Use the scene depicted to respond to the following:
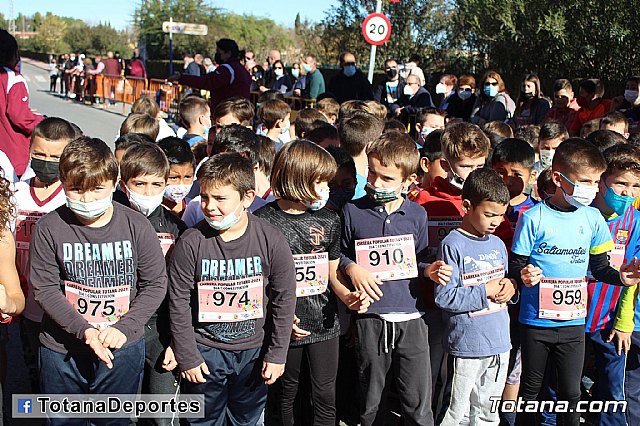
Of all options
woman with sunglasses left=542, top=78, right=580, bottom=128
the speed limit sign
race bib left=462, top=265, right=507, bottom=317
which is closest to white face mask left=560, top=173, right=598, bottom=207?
race bib left=462, top=265, right=507, bottom=317

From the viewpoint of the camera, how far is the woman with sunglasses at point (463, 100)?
34.0 ft

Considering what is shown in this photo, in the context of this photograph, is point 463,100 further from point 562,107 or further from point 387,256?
point 387,256

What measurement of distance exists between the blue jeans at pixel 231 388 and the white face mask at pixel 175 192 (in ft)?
3.88

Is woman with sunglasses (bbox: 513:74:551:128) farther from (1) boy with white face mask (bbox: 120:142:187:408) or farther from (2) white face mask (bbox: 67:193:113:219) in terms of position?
(2) white face mask (bbox: 67:193:113:219)

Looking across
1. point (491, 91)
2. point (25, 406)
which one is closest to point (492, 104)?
point (491, 91)

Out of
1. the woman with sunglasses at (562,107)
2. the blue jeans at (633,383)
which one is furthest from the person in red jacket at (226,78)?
the blue jeans at (633,383)

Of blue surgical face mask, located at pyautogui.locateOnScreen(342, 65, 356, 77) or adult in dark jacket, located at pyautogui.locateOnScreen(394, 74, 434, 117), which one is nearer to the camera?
adult in dark jacket, located at pyautogui.locateOnScreen(394, 74, 434, 117)

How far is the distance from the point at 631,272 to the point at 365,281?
1.60 meters

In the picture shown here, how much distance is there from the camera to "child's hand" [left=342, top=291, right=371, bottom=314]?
12.7 feet

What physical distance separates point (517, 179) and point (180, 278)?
2.48 metres

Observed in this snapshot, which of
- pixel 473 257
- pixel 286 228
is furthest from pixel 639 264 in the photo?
pixel 286 228

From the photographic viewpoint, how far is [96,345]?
3408mm

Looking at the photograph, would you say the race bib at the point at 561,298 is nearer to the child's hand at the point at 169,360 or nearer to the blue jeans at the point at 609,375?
the blue jeans at the point at 609,375

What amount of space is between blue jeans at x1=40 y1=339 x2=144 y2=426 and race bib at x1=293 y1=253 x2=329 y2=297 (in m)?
0.96
